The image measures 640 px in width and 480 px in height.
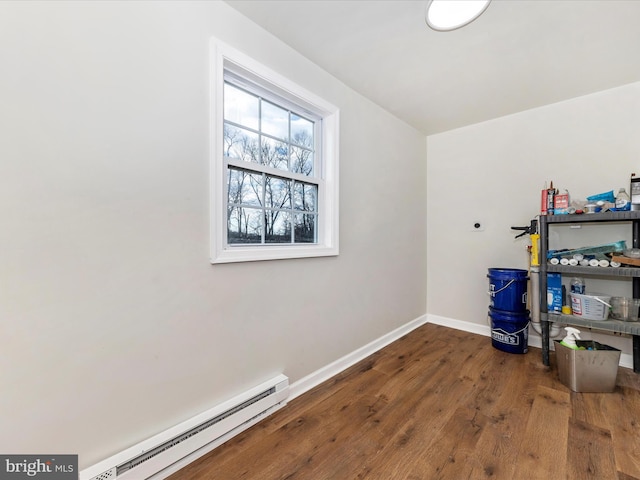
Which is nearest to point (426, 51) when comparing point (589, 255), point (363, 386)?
point (589, 255)

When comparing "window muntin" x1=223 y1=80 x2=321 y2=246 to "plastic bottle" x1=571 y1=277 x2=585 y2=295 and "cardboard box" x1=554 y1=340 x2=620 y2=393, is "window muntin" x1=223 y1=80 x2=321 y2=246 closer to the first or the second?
"cardboard box" x1=554 y1=340 x2=620 y2=393

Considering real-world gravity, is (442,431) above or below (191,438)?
below

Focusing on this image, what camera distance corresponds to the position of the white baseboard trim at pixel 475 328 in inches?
93.5

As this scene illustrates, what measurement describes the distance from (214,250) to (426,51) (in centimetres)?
202

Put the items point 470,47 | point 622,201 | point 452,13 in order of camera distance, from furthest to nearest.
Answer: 1. point 622,201
2. point 470,47
3. point 452,13

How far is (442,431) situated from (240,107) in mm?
2387

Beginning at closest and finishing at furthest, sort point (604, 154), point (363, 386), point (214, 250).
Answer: point (214, 250) → point (363, 386) → point (604, 154)

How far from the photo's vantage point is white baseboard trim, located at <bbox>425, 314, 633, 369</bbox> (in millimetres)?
2374

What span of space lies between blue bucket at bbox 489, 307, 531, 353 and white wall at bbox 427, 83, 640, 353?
17.0 inches

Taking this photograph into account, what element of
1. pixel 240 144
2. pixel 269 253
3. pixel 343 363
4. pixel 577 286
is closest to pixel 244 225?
pixel 269 253

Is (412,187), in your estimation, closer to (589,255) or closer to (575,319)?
(589,255)

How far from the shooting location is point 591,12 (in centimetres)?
159

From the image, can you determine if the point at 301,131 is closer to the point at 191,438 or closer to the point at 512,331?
the point at 191,438

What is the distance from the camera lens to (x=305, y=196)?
85.8 inches
